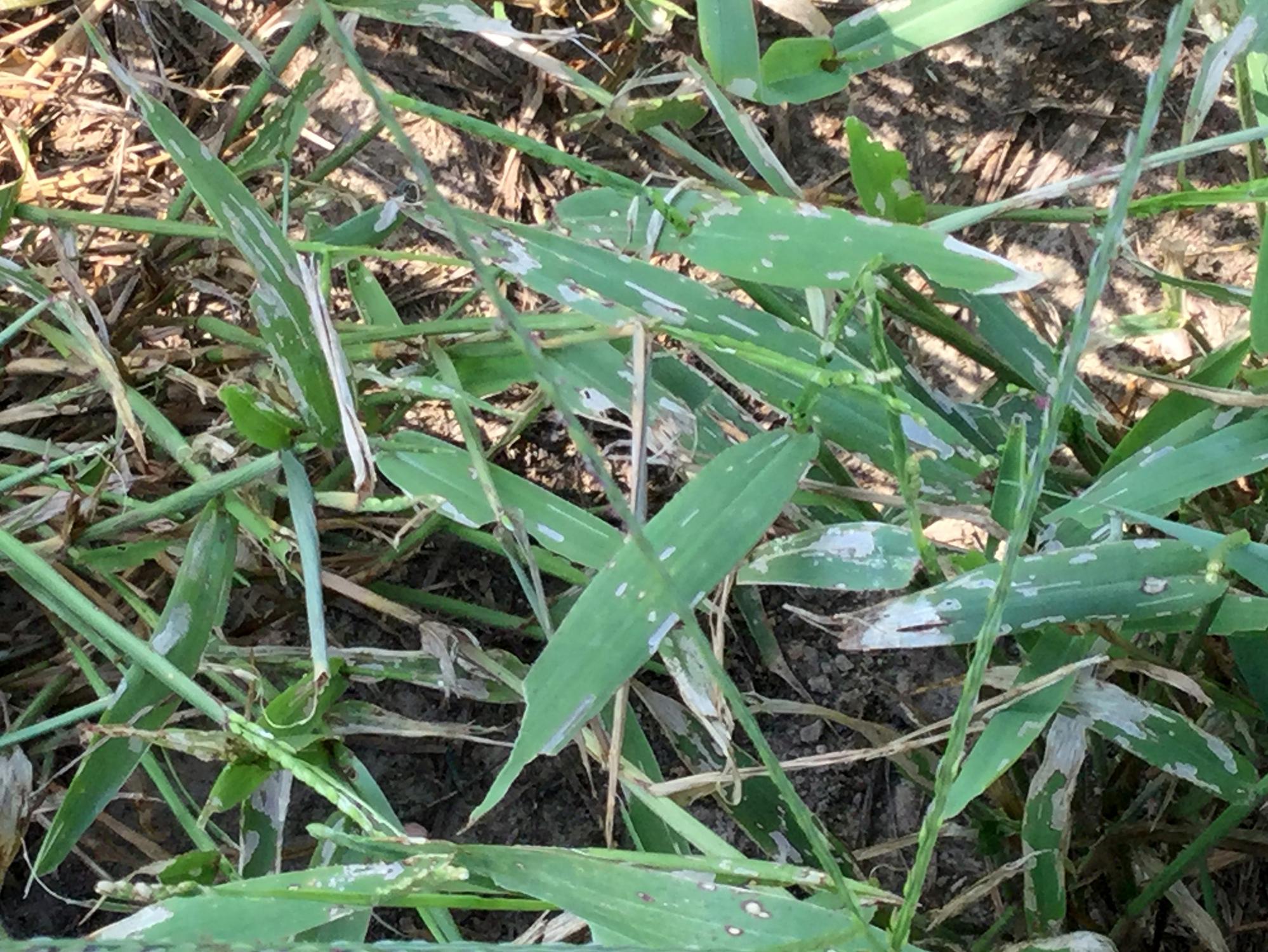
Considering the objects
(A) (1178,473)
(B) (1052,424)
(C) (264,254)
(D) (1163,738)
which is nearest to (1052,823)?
(D) (1163,738)

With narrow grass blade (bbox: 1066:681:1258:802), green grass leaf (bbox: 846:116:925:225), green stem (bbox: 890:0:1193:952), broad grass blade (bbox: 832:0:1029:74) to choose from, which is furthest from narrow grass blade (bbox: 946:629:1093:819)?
broad grass blade (bbox: 832:0:1029:74)

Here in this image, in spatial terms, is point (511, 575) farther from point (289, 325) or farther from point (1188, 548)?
point (1188, 548)

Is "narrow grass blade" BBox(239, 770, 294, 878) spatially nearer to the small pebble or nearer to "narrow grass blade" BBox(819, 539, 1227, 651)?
"narrow grass blade" BBox(819, 539, 1227, 651)

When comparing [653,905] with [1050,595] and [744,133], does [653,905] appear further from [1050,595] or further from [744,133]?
[744,133]

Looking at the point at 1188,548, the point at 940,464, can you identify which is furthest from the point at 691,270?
the point at 1188,548

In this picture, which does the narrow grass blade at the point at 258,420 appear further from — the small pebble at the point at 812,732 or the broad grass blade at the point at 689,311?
the small pebble at the point at 812,732

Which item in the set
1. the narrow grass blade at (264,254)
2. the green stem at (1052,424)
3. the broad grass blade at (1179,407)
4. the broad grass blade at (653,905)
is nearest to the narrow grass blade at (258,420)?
the narrow grass blade at (264,254)
